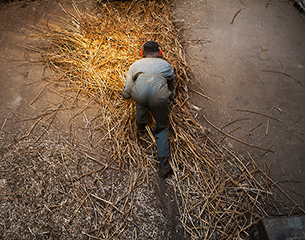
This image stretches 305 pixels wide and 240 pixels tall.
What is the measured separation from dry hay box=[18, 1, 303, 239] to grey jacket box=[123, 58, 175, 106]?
52cm

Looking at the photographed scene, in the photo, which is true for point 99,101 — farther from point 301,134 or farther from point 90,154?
point 301,134

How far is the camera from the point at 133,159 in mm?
2471

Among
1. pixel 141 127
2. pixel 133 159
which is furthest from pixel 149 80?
pixel 133 159

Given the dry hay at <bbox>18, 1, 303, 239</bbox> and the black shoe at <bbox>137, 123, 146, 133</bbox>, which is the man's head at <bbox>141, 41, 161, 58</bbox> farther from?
the black shoe at <bbox>137, 123, 146, 133</bbox>

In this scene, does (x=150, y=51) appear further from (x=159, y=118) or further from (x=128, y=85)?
(x=159, y=118)

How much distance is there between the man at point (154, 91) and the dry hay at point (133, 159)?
0.18 meters

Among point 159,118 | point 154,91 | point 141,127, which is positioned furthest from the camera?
point 141,127

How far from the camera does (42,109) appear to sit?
109 inches

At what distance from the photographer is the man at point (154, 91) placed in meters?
→ 2.22

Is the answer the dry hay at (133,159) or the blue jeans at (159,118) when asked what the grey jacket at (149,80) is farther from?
the dry hay at (133,159)

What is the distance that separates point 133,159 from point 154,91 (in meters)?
0.89

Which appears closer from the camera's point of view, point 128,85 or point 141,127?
point 128,85

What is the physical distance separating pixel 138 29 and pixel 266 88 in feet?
7.85

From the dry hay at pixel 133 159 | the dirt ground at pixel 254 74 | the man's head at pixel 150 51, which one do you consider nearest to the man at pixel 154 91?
the man's head at pixel 150 51
